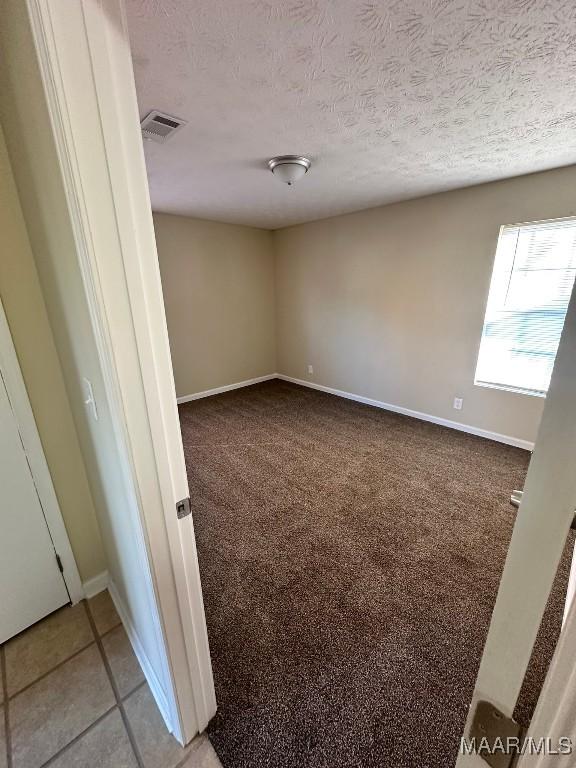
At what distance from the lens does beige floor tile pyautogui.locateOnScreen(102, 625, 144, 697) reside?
4.15ft

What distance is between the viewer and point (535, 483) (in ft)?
1.14

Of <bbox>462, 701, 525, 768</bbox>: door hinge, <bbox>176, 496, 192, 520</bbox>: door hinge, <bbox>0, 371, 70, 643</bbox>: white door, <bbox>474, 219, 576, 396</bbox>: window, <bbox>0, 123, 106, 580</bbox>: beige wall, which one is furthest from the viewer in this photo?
<bbox>474, 219, 576, 396</bbox>: window

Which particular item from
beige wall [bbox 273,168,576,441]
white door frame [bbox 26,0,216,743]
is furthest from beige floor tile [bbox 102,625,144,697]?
beige wall [bbox 273,168,576,441]

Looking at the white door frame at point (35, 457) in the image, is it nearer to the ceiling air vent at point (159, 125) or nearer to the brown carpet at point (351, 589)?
the brown carpet at point (351, 589)

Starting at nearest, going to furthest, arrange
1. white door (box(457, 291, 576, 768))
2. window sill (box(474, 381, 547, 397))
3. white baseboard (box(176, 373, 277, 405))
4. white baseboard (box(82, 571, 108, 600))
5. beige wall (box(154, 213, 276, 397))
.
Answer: white door (box(457, 291, 576, 768))
white baseboard (box(82, 571, 108, 600))
window sill (box(474, 381, 547, 397))
beige wall (box(154, 213, 276, 397))
white baseboard (box(176, 373, 277, 405))

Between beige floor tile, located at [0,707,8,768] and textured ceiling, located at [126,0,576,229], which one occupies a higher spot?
textured ceiling, located at [126,0,576,229]

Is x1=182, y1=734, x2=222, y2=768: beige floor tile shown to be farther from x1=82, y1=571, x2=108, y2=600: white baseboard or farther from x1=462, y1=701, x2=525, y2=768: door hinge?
x1=462, y1=701, x2=525, y2=768: door hinge

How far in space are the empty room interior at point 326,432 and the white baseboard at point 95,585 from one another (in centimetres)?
1

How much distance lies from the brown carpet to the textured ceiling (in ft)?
7.53

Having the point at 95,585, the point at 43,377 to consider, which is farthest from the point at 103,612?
the point at 43,377

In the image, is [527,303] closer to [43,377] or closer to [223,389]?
[43,377]

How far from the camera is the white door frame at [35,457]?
1228 millimetres

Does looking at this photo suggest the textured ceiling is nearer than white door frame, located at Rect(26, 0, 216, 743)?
No

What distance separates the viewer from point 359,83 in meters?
1.28
